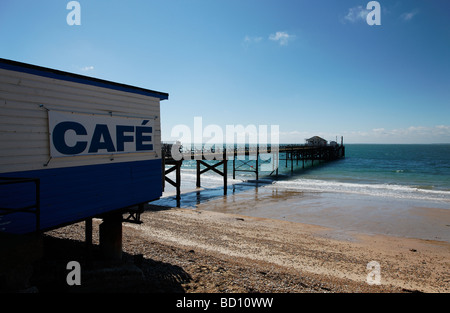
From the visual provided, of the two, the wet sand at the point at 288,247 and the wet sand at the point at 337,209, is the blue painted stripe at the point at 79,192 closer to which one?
the wet sand at the point at 288,247

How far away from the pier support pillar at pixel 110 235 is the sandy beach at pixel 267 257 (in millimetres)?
722

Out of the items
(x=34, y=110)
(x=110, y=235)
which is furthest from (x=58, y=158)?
(x=110, y=235)

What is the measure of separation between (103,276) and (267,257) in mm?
5613

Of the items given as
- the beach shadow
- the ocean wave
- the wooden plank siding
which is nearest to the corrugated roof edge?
the wooden plank siding

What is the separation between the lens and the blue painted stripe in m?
5.05

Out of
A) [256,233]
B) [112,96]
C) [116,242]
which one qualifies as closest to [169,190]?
[256,233]

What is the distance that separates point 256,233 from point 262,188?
16792mm

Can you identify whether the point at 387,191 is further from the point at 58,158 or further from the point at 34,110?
the point at 34,110

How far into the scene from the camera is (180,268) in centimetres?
781

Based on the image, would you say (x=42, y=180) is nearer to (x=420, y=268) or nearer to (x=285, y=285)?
(x=285, y=285)

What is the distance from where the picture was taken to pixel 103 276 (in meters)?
6.20

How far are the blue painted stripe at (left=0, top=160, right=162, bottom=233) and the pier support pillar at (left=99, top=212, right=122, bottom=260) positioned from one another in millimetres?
974

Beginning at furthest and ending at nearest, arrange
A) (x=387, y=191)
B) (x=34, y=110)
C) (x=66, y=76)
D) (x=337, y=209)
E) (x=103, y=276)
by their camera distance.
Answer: (x=387, y=191) → (x=337, y=209) → (x=103, y=276) → (x=66, y=76) → (x=34, y=110)

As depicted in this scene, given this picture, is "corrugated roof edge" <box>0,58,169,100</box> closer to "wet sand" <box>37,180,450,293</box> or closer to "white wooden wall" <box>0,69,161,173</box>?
"white wooden wall" <box>0,69,161,173</box>
